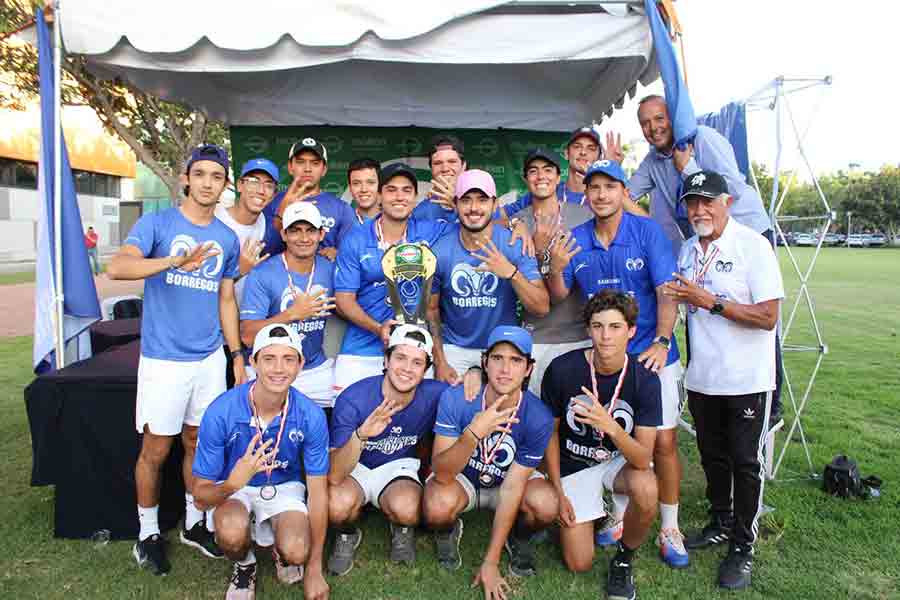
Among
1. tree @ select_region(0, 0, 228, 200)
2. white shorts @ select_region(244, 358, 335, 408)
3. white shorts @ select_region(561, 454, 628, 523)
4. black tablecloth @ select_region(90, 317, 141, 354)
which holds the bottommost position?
white shorts @ select_region(561, 454, 628, 523)

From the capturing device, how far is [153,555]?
3.25 meters

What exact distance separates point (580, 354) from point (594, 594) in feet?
4.10

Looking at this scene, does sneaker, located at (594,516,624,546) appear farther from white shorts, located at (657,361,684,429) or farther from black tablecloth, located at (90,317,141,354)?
black tablecloth, located at (90,317,141,354)

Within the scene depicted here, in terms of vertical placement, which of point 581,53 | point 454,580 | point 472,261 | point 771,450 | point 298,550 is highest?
point 581,53

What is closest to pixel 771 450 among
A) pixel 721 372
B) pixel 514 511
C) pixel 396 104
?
pixel 721 372

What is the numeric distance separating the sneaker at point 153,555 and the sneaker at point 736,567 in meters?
3.00

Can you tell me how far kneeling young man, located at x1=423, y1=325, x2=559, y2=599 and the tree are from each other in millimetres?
8132

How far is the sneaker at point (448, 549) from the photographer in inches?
129

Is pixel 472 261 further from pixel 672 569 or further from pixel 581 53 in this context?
pixel 672 569

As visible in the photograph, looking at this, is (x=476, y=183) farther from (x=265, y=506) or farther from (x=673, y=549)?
(x=673, y=549)

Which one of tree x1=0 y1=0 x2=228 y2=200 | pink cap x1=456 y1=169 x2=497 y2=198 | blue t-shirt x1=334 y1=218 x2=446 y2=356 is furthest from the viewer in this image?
tree x1=0 y1=0 x2=228 y2=200

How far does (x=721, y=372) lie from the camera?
329 centimetres

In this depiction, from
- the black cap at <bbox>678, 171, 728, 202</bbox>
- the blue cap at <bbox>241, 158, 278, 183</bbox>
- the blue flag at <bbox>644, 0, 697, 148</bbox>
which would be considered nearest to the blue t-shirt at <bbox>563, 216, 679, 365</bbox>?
the black cap at <bbox>678, 171, 728, 202</bbox>

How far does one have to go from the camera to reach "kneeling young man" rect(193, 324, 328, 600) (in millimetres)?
2939
